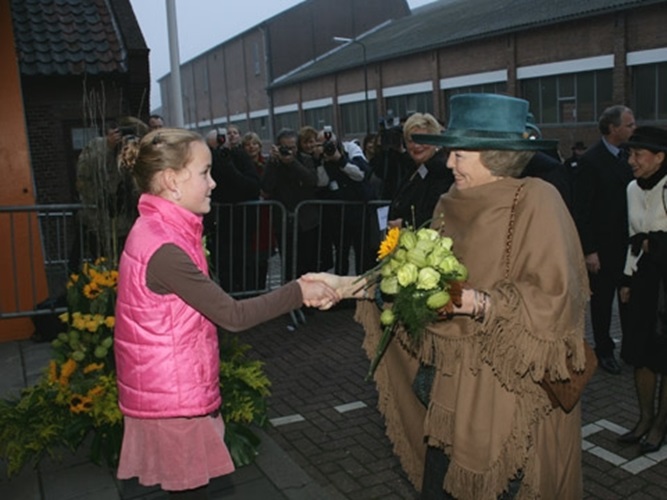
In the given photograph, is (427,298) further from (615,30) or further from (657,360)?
(615,30)

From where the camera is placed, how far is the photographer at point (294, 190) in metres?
7.66

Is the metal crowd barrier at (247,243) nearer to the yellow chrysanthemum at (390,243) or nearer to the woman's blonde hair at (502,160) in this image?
the yellow chrysanthemum at (390,243)

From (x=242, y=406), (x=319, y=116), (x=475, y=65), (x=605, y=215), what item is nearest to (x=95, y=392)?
(x=242, y=406)

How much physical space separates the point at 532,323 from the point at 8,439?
3.30 meters

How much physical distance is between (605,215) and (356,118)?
3773 centimetres

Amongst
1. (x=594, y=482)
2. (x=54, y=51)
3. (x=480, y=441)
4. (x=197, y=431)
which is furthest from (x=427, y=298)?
(x=54, y=51)

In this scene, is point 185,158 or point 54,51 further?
point 54,51

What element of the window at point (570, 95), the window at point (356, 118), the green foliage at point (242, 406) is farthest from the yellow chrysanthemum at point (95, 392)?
the window at point (356, 118)

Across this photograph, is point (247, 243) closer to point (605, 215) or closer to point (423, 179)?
point (423, 179)

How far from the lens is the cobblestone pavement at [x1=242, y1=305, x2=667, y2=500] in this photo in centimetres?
392

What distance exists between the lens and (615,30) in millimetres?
23984

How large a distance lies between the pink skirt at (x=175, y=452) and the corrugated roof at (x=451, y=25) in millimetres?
24103

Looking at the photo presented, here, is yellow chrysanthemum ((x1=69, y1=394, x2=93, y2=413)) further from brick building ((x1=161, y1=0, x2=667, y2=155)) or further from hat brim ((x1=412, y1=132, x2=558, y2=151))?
brick building ((x1=161, y1=0, x2=667, y2=155))

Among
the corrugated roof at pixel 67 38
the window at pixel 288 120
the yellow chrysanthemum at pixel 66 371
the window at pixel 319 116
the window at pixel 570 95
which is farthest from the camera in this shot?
the window at pixel 288 120
